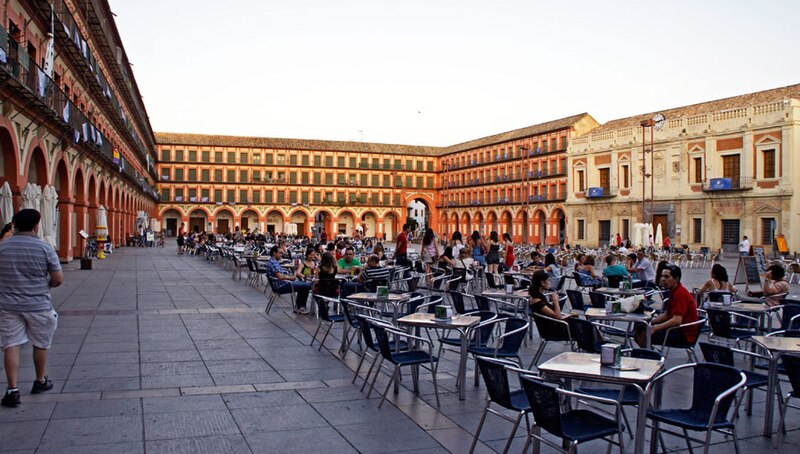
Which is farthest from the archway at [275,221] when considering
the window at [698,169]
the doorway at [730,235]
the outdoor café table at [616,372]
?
the outdoor café table at [616,372]

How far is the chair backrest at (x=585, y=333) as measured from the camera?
244 inches

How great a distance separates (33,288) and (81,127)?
57.9ft

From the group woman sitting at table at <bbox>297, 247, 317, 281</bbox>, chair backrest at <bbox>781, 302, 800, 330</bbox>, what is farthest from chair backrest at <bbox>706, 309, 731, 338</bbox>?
woman sitting at table at <bbox>297, 247, 317, 281</bbox>

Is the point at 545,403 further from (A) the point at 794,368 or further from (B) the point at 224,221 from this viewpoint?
(B) the point at 224,221

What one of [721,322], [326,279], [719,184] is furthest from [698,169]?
[721,322]

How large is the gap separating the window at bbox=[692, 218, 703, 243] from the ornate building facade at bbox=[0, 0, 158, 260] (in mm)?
32023

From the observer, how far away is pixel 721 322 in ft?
24.1

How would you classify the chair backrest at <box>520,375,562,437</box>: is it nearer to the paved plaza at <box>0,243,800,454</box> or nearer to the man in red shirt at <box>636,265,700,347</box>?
the paved plaza at <box>0,243,800,454</box>

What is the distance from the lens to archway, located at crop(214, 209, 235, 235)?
2933 inches

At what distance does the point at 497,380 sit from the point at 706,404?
1.42 m

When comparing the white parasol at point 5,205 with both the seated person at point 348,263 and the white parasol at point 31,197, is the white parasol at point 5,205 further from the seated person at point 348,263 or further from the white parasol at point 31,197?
the seated person at point 348,263

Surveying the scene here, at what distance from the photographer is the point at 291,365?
739 centimetres

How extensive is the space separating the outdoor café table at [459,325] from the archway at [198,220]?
232 ft

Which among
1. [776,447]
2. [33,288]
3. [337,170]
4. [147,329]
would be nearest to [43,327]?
[33,288]
